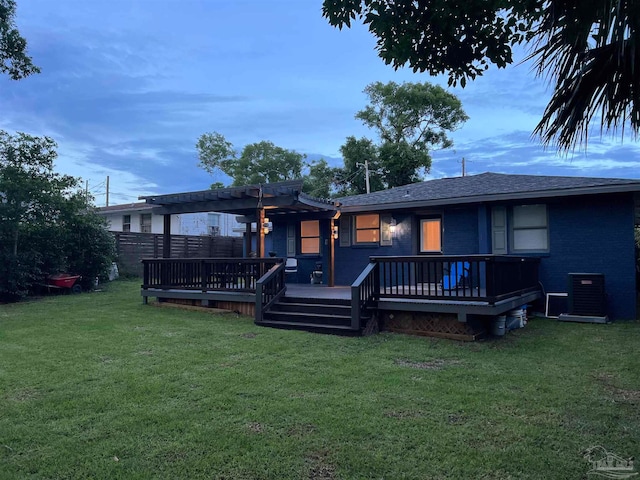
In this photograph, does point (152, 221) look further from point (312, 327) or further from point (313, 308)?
point (312, 327)

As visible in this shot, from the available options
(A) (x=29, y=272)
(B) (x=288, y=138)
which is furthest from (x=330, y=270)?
(B) (x=288, y=138)

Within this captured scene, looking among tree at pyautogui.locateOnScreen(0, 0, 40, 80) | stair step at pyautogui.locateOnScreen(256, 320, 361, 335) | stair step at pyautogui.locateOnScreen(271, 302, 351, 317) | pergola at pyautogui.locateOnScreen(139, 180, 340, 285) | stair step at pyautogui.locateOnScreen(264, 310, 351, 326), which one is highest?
tree at pyautogui.locateOnScreen(0, 0, 40, 80)

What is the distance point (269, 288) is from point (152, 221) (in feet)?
52.7

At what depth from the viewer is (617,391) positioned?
467 centimetres

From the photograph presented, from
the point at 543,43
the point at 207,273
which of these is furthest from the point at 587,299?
the point at 207,273

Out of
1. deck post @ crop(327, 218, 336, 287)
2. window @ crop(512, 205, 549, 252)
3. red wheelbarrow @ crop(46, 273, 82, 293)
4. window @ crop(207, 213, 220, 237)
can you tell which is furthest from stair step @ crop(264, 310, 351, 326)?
window @ crop(207, 213, 220, 237)

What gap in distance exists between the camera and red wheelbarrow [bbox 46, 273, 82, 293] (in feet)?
44.5

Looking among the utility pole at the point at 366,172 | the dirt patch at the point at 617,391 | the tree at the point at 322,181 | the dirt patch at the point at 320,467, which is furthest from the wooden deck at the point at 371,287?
the tree at the point at 322,181

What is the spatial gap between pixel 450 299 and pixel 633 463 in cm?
435

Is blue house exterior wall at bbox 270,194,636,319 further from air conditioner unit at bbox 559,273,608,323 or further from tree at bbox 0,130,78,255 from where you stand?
tree at bbox 0,130,78,255

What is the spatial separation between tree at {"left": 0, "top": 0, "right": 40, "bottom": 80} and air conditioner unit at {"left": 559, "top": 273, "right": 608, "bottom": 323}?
12.5m

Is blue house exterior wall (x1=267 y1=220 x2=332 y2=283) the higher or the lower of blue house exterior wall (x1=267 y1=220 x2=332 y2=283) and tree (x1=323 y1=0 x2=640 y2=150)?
the lower

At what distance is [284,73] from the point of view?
16.3 metres

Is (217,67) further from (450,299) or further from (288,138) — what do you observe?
(288,138)
